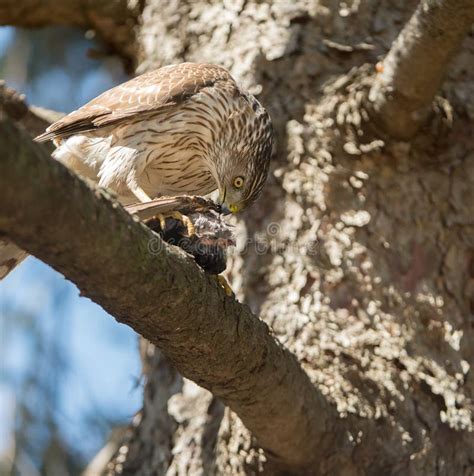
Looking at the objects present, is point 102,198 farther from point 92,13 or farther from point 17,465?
point 17,465

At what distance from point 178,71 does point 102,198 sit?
95.1 inches

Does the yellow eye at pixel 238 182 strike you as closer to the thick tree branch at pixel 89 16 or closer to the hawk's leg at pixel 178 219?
the hawk's leg at pixel 178 219

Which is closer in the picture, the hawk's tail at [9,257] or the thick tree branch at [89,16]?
the hawk's tail at [9,257]

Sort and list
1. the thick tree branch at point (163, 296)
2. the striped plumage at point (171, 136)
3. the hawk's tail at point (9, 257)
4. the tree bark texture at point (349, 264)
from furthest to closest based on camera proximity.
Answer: the striped plumage at point (171, 136) < the tree bark texture at point (349, 264) < the hawk's tail at point (9, 257) < the thick tree branch at point (163, 296)

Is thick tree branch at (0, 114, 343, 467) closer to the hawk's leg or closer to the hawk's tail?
the hawk's leg

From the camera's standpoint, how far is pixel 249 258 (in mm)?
4523

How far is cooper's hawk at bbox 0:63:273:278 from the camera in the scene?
4492 mm

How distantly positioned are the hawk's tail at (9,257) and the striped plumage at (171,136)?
610 mm

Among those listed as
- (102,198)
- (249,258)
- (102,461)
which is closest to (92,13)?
(249,258)

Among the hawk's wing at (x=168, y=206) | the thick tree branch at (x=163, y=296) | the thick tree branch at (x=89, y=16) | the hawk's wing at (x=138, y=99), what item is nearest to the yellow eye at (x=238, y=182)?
the hawk's wing at (x=138, y=99)

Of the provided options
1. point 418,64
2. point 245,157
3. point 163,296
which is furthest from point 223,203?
point 163,296

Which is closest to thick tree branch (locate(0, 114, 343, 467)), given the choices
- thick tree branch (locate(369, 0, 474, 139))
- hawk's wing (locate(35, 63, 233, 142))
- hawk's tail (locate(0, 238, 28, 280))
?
hawk's tail (locate(0, 238, 28, 280))

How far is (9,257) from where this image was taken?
155 inches

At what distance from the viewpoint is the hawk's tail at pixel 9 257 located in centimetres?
390
